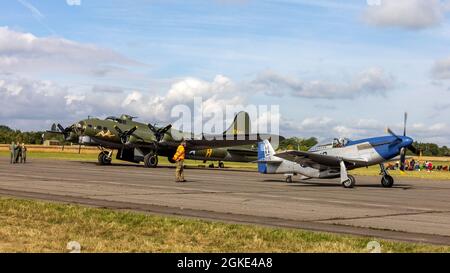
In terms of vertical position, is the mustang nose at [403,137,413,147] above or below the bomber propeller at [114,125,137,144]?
below

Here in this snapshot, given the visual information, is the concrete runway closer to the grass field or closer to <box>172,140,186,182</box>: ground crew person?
the grass field

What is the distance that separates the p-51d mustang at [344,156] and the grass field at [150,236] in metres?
15.7

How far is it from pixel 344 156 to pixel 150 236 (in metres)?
18.7

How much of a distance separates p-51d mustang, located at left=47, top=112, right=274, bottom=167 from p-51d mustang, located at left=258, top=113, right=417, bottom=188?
19919 mm

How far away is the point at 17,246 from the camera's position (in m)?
8.29

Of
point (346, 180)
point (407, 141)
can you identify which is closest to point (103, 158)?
point (346, 180)

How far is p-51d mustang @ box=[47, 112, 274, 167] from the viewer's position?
148ft

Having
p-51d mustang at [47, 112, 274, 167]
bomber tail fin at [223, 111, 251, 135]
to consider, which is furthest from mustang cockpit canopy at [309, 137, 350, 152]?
bomber tail fin at [223, 111, 251, 135]

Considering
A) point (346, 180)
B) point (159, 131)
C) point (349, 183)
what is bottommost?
point (349, 183)

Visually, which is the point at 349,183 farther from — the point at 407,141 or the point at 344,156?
the point at 407,141

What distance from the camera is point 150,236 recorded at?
9.76 metres

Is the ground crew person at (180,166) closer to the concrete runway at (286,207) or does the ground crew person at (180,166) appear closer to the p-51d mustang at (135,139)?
the concrete runway at (286,207)

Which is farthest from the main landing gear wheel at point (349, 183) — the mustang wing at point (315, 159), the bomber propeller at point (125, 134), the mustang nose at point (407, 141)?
the bomber propeller at point (125, 134)
